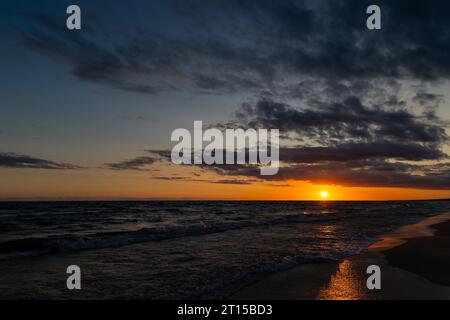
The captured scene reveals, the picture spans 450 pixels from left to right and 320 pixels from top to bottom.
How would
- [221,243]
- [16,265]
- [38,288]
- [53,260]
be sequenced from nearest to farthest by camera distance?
[38,288] → [16,265] → [53,260] → [221,243]

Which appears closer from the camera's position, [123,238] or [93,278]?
[93,278]

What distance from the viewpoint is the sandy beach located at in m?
9.38

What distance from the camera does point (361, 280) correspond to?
10.9 meters

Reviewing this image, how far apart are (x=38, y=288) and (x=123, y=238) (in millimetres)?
12002

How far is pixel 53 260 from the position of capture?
1512 centimetres

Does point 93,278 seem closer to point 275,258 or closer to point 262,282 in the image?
point 262,282

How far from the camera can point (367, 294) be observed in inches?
364

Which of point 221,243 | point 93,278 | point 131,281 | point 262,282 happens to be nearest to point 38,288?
point 93,278

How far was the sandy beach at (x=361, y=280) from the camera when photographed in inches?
369
